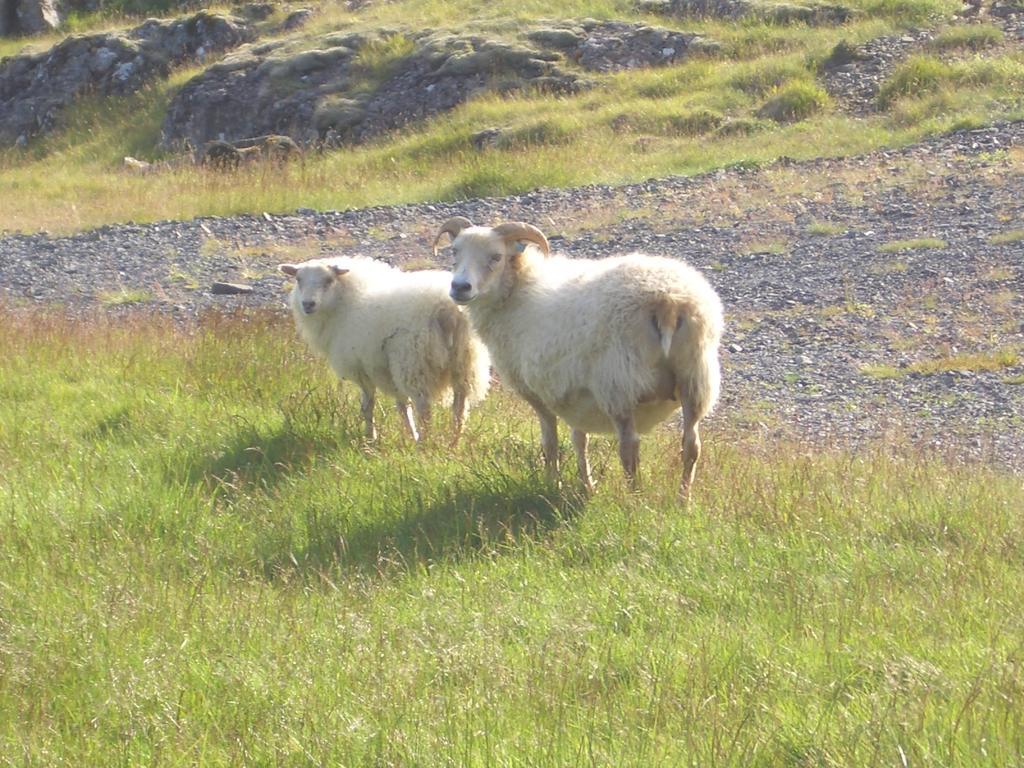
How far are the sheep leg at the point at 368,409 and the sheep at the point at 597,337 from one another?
3.52ft

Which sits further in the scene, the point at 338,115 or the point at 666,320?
the point at 338,115

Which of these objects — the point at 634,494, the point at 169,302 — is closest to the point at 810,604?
the point at 634,494

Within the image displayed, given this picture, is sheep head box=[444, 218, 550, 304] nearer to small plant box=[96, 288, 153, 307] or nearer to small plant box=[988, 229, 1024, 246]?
small plant box=[988, 229, 1024, 246]

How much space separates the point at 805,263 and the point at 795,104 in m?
9.18

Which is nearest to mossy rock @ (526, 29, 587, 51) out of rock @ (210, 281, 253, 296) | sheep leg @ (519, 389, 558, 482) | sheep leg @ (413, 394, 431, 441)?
rock @ (210, 281, 253, 296)

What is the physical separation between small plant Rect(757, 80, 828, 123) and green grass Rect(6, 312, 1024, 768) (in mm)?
14769

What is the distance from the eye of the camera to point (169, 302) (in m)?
14.7

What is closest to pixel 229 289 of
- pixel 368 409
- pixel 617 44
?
pixel 368 409

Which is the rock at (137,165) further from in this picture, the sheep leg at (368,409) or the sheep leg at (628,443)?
the sheep leg at (628,443)

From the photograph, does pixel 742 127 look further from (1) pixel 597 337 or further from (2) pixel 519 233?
(1) pixel 597 337

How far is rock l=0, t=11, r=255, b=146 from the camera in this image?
33.9m

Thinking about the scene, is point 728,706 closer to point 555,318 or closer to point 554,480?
point 554,480

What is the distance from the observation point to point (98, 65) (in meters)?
34.6

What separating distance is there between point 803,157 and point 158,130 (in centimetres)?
1758
